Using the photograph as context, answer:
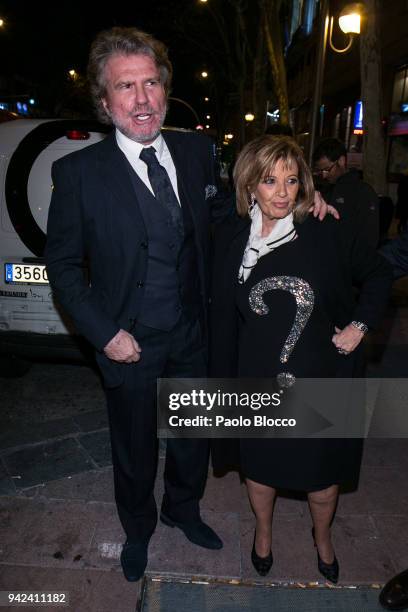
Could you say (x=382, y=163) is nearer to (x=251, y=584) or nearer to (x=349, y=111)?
(x=251, y=584)

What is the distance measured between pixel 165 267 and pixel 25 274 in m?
1.96

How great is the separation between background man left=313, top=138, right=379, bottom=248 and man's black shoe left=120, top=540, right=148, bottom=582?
11.9 feet

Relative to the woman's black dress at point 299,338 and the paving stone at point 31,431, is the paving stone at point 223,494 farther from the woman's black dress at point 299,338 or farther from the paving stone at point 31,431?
the paving stone at point 31,431

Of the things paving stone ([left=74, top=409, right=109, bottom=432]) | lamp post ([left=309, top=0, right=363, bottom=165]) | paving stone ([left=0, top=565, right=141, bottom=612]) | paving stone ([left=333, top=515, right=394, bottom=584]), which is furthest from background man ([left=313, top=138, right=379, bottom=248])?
lamp post ([left=309, top=0, right=363, bottom=165])

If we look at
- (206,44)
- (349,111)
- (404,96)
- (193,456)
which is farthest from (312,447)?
(206,44)

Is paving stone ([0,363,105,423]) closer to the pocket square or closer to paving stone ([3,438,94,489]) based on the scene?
paving stone ([3,438,94,489])

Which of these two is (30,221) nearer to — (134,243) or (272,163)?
(134,243)

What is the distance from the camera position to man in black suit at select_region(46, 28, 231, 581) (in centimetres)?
222

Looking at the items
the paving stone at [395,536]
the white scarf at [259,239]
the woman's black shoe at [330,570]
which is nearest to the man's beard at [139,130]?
the white scarf at [259,239]

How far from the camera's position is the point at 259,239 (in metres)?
2.27

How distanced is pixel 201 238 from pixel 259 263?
0.33 m

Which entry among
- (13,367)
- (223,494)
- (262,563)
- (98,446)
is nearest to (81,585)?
(262,563)

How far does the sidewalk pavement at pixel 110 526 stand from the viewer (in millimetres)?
2557

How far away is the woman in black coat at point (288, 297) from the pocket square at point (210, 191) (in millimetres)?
192
